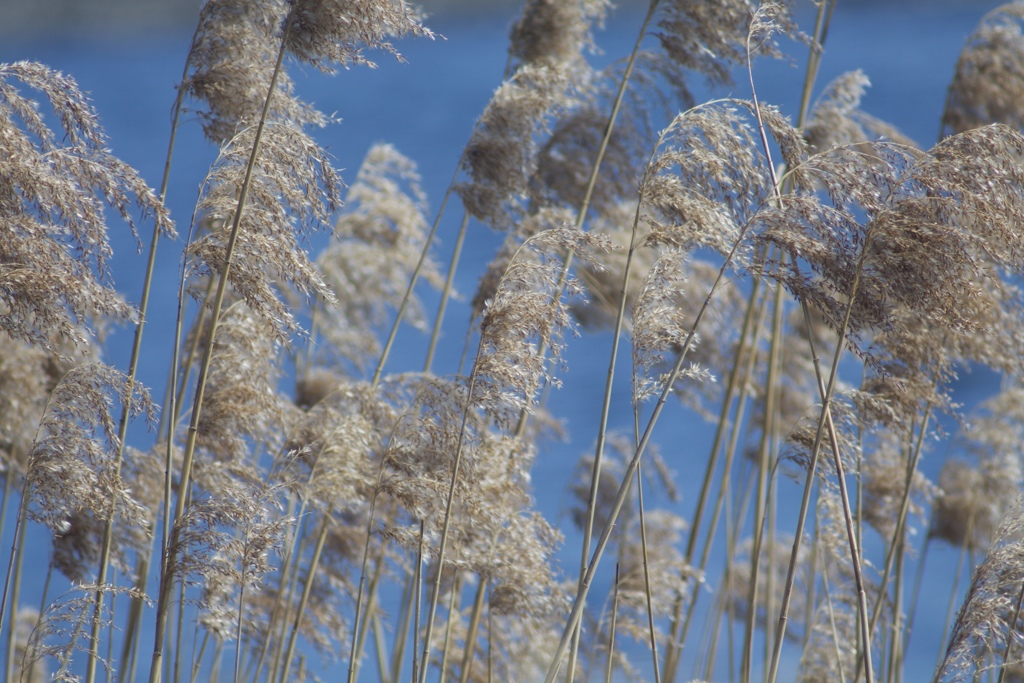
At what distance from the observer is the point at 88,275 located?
97.7 inches

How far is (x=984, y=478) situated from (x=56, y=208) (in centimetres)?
470

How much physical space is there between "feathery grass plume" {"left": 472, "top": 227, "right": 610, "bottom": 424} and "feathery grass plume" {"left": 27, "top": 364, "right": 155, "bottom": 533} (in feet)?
3.18

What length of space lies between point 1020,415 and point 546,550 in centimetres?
339

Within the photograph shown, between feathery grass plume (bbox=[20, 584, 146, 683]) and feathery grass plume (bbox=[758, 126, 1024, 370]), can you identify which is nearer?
feathery grass plume (bbox=[758, 126, 1024, 370])

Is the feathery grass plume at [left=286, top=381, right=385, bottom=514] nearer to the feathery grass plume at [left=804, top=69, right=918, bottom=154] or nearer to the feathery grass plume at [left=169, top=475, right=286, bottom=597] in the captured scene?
the feathery grass plume at [left=169, top=475, right=286, bottom=597]

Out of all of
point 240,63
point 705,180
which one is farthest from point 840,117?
point 240,63

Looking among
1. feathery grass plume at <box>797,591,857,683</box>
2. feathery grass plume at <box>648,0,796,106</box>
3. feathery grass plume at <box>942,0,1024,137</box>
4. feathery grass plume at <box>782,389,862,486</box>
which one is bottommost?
feathery grass plume at <box>797,591,857,683</box>

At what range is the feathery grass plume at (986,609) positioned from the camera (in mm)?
2443

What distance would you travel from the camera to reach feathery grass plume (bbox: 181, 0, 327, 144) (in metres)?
2.83

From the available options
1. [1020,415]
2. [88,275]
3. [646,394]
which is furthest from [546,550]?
[1020,415]

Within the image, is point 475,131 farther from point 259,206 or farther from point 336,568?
point 336,568

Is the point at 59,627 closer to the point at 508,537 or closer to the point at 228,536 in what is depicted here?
the point at 228,536

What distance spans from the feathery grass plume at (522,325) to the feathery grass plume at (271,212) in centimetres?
46

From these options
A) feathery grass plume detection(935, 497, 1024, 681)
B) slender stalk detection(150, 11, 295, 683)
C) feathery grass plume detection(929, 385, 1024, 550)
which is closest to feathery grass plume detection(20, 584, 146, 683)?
slender stalk detection(150, 11, 295, 683)
